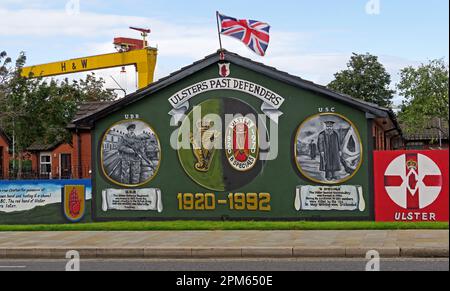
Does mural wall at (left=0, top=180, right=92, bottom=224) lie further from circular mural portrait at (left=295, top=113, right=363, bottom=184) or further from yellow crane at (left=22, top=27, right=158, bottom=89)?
yellow crane at (left=22, top=27, right=158, bottom=89)

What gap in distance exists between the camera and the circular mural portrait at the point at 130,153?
68.4ft

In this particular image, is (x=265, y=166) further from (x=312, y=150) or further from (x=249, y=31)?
(x=249, y=31)

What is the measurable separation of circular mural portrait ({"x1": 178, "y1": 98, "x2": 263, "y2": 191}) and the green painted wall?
0.69 ft

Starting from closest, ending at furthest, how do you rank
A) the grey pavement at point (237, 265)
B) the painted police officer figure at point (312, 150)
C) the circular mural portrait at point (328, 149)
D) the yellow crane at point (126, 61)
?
1. the grey pavement at point (237, 265)
2. the circular mural portrait at point (328, 149)
3. the painted police officer figure at point (312, 150)
4. the yellow crane at point (126, 61)

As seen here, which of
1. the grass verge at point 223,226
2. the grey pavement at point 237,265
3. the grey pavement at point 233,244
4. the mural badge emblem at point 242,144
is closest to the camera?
the grey pavement at point 237,265

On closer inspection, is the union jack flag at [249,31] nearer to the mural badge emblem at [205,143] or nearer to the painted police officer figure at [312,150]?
the mural badge emblem at [205,143]

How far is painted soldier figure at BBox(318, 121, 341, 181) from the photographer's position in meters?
19.6

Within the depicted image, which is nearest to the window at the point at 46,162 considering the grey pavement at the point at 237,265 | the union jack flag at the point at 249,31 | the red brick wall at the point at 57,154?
the red brick wall at the point at 57,154

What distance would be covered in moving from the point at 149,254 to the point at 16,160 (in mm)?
45703

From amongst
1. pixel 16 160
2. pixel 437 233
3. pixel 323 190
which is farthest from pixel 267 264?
pixel 16 160

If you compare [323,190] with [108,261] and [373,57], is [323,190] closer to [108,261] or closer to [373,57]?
[108,261]

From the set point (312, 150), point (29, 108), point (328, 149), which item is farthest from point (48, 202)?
point (29, 108)

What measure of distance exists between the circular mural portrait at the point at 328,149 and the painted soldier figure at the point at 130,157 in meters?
4.74

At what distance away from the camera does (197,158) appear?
2050cm
